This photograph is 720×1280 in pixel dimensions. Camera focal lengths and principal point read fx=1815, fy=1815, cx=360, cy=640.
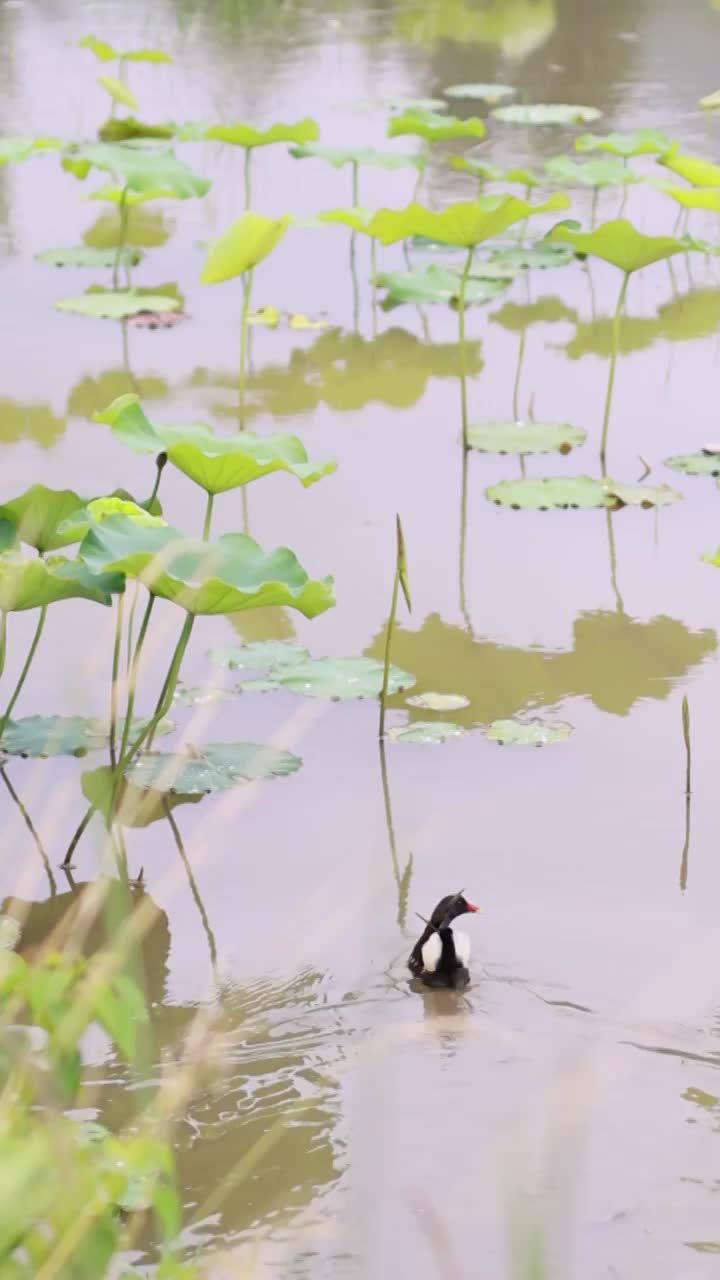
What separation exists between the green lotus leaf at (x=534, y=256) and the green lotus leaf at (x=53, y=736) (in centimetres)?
338

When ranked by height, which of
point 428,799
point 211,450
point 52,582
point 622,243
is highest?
point 622,243

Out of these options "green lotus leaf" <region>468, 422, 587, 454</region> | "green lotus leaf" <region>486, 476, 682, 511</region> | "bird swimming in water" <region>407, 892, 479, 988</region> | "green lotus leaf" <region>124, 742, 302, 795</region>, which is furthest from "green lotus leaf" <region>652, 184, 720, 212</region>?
"bird swimming in water" <region>407, 892, 479, 988</region>

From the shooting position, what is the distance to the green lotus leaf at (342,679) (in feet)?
11.2

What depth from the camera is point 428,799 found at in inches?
123

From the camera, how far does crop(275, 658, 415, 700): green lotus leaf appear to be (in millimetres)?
3418

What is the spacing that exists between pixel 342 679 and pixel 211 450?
55 centimetres

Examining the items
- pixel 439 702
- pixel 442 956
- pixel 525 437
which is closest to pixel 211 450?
pixel 439 702

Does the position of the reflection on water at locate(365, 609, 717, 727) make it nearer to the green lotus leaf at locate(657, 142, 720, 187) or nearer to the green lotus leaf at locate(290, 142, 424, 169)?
the green lotus leaf at locate(657, 142, 720, 187)

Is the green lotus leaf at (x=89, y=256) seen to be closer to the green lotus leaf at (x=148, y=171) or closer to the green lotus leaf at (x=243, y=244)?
the green lotus leaf at (x=148, y=171)

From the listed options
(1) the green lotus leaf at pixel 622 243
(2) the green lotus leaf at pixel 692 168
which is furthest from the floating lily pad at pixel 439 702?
(2) the green lotus leaf at pixel 692 168

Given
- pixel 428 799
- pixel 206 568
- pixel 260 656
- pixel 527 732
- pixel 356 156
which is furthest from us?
pixel 356 156

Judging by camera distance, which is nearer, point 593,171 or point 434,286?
point 434,286

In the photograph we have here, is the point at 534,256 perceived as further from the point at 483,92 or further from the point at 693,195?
the point at 483,92

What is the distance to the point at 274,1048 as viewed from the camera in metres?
2.44
